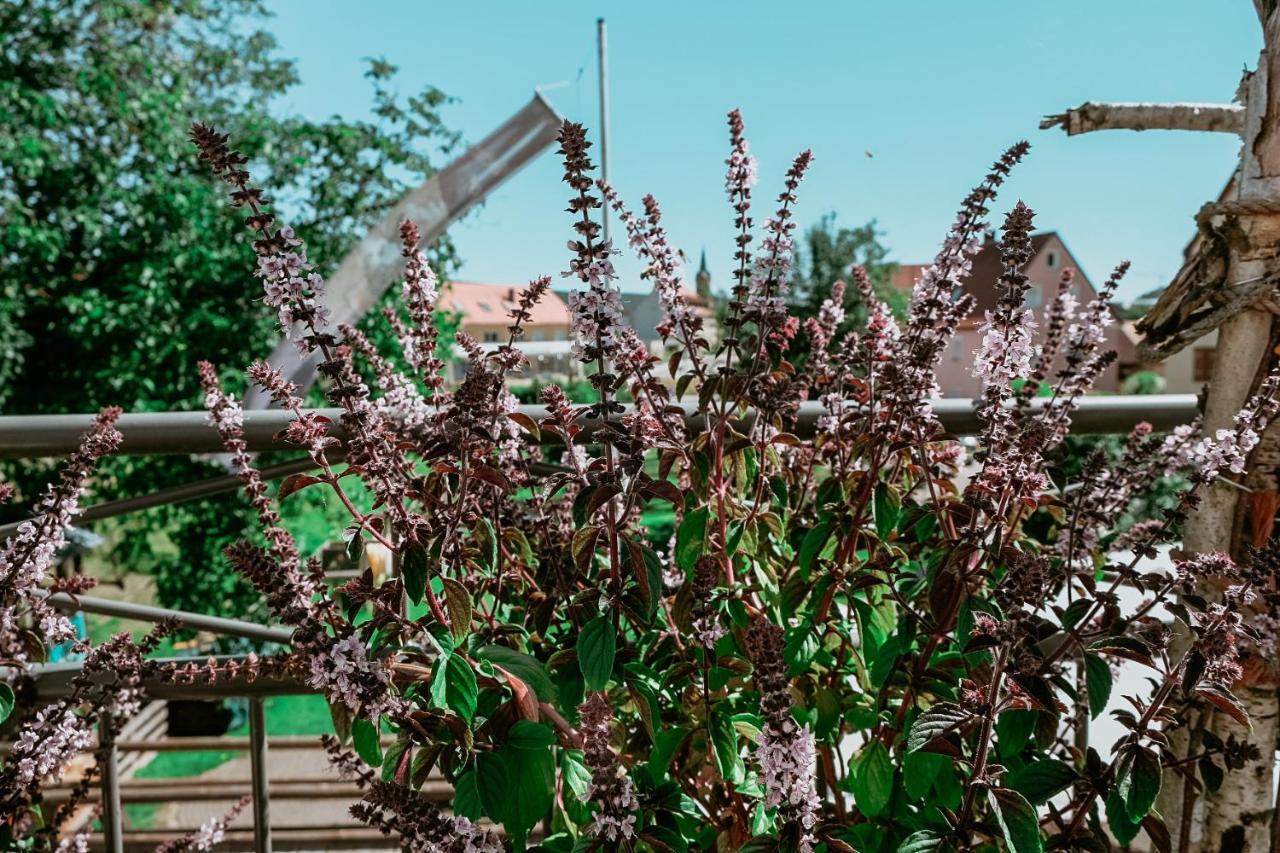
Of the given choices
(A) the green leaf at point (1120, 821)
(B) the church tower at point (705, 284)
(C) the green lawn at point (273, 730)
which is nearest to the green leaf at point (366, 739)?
(A) the green leaf at point (1120, 821)

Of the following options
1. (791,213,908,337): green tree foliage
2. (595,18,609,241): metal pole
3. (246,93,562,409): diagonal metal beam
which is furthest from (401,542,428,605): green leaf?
(791,213,908,337): green tree foliage

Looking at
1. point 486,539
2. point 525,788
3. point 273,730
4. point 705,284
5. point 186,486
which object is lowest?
point 273,730

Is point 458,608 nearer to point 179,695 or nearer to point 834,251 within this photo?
point 179,695

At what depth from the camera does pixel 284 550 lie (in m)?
0.79

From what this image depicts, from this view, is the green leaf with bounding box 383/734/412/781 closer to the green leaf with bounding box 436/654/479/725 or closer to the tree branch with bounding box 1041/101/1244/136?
the green leaf with bounding box 436/654/479/725

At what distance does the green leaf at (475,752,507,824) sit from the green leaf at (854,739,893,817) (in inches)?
14.3

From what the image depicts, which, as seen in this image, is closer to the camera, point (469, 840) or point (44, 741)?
point (469, 840)

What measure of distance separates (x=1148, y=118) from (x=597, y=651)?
1042mm

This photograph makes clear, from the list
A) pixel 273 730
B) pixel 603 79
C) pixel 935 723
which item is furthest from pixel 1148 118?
pixel 603 79

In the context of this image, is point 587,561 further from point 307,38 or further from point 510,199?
point 307,38

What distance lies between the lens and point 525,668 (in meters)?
0.80

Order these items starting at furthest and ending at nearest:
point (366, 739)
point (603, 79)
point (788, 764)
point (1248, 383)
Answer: point (603, 79) < point (1248, 383) < point (366, 739) < point (788, 764)

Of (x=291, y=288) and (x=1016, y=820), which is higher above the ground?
(x=291, y=288)

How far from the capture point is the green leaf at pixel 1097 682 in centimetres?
79
